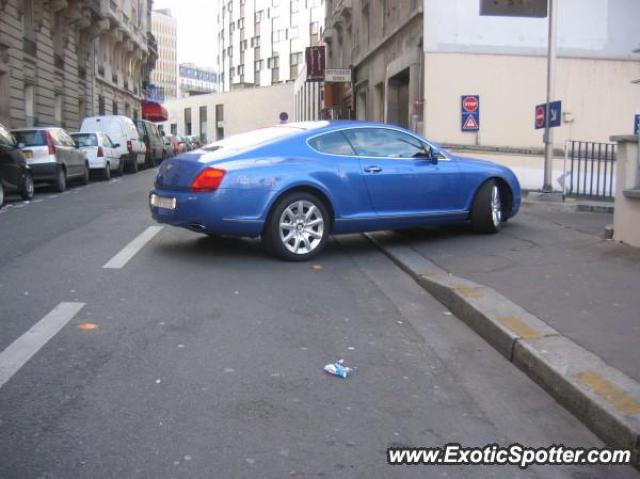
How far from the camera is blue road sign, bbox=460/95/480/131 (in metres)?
17.6

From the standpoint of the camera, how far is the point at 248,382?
4086 millimetres

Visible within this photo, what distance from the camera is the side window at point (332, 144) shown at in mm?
7965

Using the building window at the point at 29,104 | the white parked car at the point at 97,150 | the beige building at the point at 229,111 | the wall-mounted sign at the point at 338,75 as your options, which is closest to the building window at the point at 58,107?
the building window at the point at 29,104

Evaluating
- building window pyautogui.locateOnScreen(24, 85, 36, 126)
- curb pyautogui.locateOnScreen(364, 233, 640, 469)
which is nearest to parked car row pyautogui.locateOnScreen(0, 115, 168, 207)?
building window pyautogui.locateOnScreen(24, 85, 36, 126)

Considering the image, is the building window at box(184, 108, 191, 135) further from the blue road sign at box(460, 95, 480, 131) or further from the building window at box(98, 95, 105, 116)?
the blue road sign at box(460, 95, 480, 131)

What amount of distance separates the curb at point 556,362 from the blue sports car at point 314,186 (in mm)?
1838

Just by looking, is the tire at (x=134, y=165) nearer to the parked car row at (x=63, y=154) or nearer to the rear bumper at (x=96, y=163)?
the parked car row at (x=63, y=154)

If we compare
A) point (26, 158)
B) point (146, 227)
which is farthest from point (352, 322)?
point (26, 158)

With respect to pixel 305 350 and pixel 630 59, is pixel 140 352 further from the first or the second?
pixel 630 59

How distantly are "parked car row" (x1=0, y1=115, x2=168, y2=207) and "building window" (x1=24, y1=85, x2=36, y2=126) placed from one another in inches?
159

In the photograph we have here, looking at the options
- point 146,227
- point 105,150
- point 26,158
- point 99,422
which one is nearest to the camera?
point 99,422

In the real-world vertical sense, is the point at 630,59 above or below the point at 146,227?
above

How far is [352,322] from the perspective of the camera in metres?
5.43

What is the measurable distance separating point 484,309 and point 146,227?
240 inches
